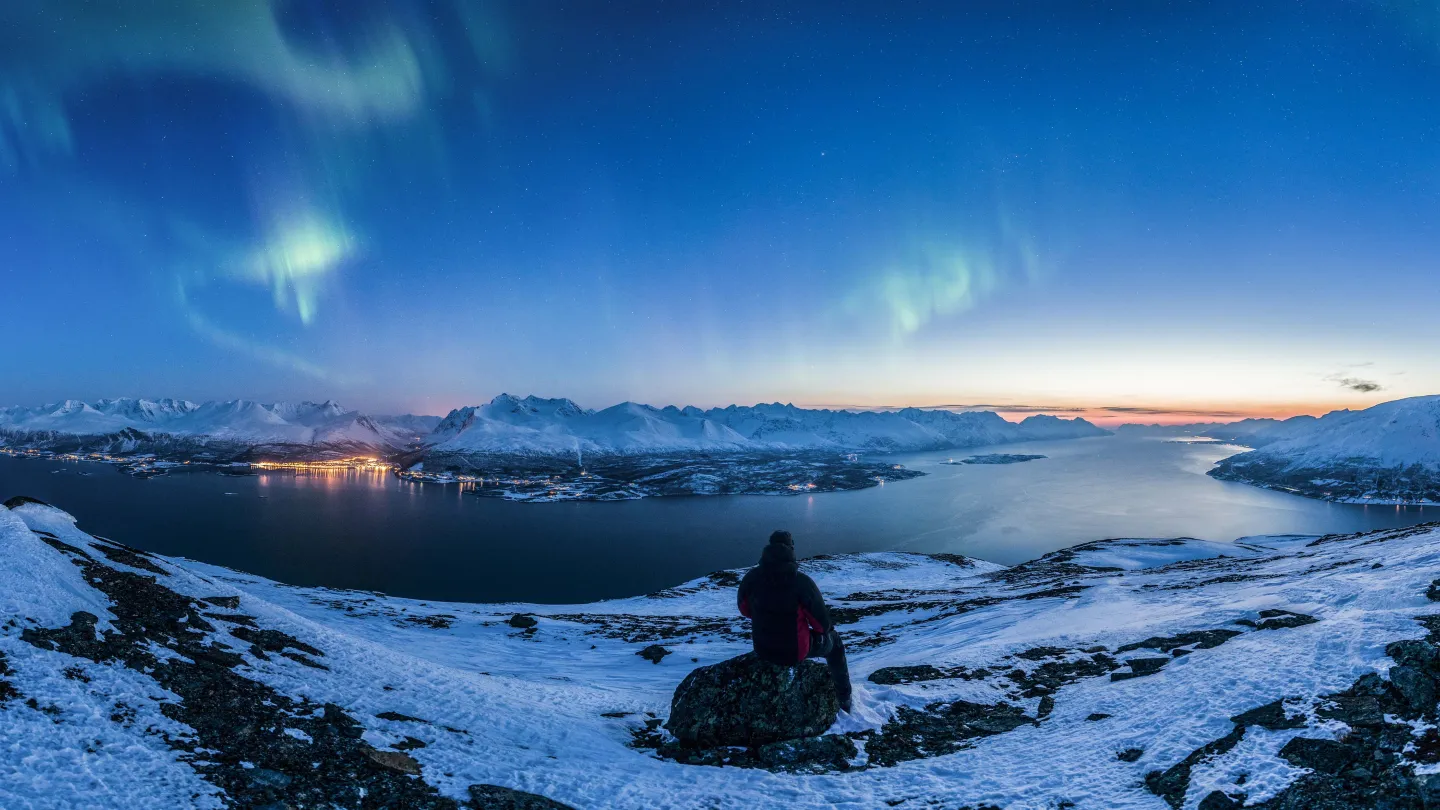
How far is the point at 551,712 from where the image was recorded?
11.9m

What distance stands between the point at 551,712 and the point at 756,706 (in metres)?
4.42

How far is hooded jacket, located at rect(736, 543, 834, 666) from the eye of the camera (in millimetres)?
10203

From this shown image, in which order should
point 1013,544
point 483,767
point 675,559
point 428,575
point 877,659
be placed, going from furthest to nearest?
point 1013,544
point 675,559
point 428,575
point 877,659
point 483,767

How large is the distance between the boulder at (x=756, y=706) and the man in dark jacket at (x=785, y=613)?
27 cm

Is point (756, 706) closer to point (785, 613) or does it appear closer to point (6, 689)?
point (785, 613)

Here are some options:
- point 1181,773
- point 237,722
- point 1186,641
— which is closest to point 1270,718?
point 1181,773

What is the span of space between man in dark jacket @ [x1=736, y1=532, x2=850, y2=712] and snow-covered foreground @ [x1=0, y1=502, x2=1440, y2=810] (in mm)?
1501

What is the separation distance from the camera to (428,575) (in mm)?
97625

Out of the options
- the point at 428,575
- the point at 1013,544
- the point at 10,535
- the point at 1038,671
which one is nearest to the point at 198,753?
the point at 10,535

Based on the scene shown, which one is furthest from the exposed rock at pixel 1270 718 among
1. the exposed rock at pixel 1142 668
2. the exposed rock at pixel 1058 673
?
the exposed rock at pixel 1058 673

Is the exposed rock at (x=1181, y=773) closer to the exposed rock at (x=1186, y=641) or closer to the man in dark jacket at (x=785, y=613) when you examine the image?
the man in dark jacket at (x=785, y=613)

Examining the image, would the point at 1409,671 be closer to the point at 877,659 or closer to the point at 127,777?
the point at 877,659

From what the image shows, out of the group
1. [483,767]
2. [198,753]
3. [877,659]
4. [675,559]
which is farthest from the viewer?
[675,559]

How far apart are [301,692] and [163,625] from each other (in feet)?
10.6
